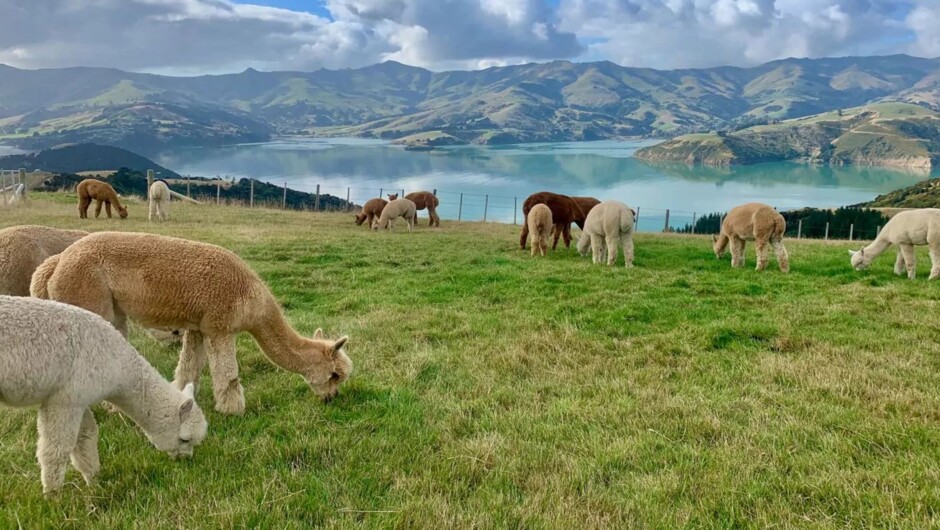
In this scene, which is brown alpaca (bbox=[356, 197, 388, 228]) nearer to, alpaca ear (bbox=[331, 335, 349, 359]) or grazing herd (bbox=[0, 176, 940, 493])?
grazing herd (bbox=[0, 176, 940, 493])

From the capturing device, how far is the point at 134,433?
4926 millimetres

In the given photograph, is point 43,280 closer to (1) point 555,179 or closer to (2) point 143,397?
(2) point 143,397

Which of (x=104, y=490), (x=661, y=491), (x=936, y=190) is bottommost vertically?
(x=104, y=490)

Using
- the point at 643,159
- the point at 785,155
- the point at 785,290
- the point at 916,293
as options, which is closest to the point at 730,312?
the point at 785,290

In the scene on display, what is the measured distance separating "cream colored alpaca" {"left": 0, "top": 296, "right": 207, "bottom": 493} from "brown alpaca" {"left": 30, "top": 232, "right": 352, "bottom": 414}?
96cm

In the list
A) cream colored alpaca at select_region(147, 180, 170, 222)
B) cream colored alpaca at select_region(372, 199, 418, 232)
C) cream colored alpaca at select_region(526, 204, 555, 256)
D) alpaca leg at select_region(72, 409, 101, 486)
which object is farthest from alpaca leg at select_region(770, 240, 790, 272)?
cream colored alpaca at select_region(147, 180, 170, 222)

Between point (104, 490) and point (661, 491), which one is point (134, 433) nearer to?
point (104, 490)

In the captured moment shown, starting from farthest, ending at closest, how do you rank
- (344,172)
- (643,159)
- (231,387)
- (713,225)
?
1. (643,159)
2. (344,172)
3. (713,225)
4. (231,387)

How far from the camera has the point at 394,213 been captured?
24.6m

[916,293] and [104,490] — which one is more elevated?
[916,293]

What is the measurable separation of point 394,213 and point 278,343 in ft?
63.1

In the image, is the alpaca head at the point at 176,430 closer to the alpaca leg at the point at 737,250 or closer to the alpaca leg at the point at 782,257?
the alpaca leg at the point at 782,257

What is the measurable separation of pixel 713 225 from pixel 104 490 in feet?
181

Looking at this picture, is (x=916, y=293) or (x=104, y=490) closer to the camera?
(x=104, y=490)
